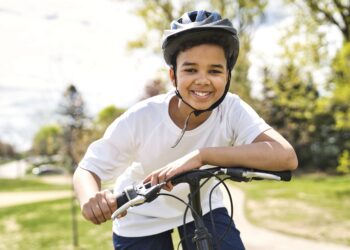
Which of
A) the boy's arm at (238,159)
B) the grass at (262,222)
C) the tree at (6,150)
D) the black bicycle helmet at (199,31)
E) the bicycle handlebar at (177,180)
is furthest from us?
the tree at (6,150)

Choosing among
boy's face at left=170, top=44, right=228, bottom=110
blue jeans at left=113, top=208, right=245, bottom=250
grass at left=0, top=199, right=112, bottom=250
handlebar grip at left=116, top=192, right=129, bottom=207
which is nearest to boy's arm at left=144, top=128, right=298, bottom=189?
handlebar grip at left=116, top=192, right=129, bottom=207

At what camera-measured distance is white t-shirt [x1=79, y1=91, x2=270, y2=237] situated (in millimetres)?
2289

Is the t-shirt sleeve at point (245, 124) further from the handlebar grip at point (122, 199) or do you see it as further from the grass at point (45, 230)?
the grass at point (45, 230)

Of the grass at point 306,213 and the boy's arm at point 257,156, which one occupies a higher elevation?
the boy's arm at point 257,156

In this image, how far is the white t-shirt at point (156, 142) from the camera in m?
2.29

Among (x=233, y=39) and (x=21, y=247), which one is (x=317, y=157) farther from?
(x=233, y=39)

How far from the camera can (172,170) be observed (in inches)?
73.7

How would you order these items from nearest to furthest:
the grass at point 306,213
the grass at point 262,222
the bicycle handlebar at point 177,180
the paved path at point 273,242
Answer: the bicycle handlebar at point 177,180 < the paved path at point 273,242 < the grass at point 306,213 < the grass at point 262,222

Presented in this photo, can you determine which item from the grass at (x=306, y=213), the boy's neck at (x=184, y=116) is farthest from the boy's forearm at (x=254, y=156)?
the grass at (x=306, y=213)

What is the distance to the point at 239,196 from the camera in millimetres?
15125

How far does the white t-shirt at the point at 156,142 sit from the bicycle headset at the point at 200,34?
0.56 feet

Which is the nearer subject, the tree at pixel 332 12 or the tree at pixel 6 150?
the tree at pixel 332 12

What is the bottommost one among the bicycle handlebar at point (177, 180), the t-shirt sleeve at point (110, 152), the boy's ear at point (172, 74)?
the bicycle handlebar at point (177, 180)

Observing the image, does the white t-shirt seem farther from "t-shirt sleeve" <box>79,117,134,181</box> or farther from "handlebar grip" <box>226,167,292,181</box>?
"handlebar grip" <box>226,167,292,181</box>
